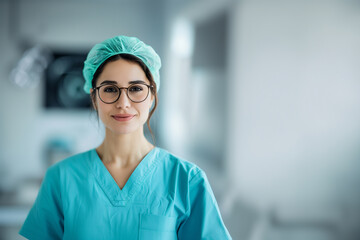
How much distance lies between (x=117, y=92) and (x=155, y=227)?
1.05 feet

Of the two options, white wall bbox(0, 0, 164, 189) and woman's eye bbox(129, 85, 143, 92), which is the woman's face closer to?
woman's eye bbox(129, 85, 143, 92)

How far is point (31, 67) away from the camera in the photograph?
2967 millimetres

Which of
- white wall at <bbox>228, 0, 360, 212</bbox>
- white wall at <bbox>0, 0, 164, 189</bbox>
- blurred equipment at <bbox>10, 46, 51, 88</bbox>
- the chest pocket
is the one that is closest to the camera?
the chest pocket

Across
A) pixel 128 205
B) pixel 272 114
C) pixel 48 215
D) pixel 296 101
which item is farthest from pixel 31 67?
pixel 128 205

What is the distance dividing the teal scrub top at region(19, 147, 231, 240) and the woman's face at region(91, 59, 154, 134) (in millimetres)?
110

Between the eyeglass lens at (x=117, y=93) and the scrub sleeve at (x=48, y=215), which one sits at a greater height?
the eyeglass lens at (x=117, y=93)

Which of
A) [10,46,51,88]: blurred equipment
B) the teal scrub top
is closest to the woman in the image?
the teal scrub top

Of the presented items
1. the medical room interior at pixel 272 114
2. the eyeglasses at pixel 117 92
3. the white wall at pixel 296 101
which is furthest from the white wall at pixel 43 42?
the eyeglasses at pixel 117 92

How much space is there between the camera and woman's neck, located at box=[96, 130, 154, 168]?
0.84 m

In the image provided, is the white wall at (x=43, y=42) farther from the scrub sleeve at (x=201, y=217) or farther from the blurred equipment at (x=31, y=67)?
the scrub sleeve at (x=201, y=217)

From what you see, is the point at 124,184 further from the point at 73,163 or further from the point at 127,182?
the point at 73,163

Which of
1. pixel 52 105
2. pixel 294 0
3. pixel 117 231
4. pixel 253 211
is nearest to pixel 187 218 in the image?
pixel 117 231

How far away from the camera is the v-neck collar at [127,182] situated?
2.60 feet

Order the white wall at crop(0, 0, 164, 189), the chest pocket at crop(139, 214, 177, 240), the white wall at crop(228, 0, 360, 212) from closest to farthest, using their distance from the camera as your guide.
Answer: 1. the chest pocket at crop(139, 214, 177, 240)
2. the white wall at crop(228, 0, 360, 212)
3. the white wall at crop(0, 0, 164, 189)
